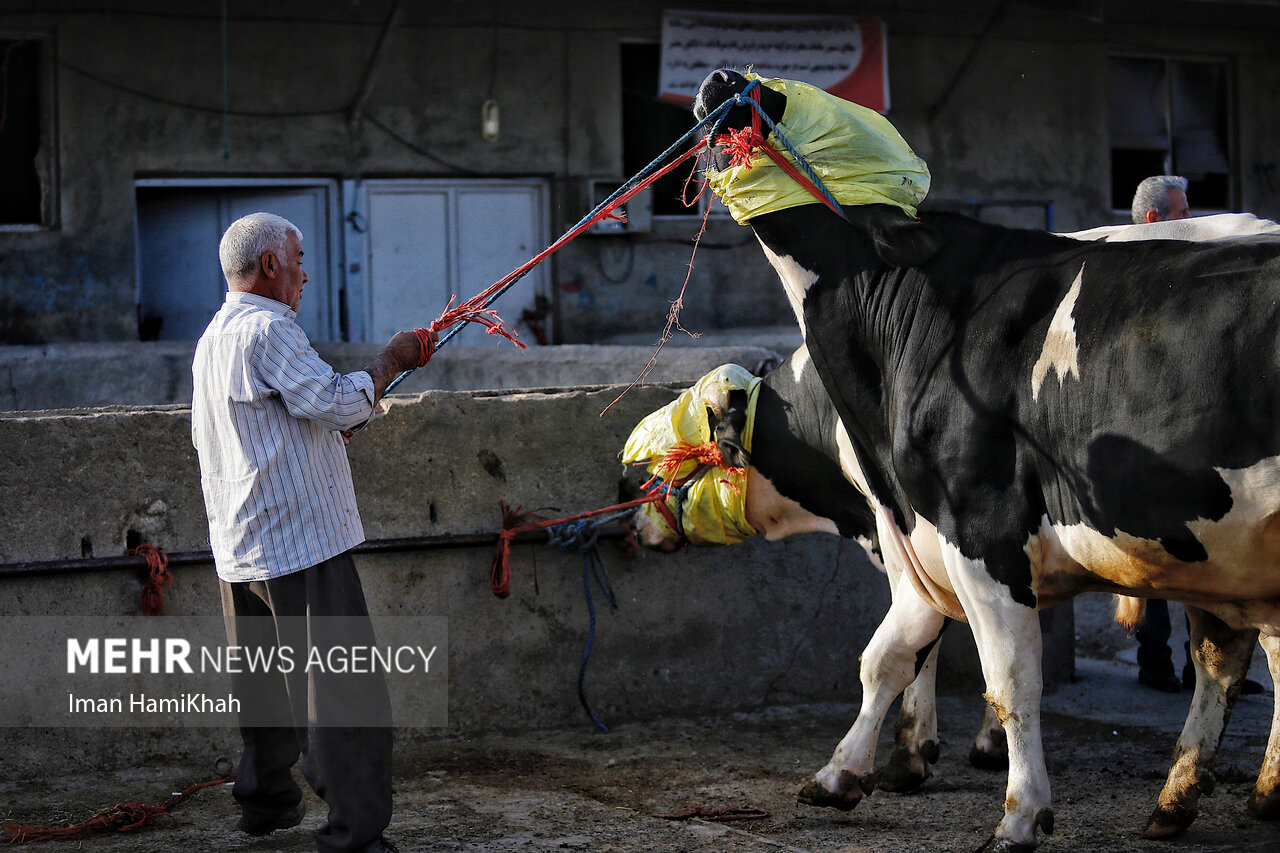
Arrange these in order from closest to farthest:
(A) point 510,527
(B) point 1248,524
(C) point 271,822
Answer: (B) point 1248,524, (C) point 271,822, (A) point 510,527

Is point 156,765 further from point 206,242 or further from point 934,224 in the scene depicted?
point 206,242

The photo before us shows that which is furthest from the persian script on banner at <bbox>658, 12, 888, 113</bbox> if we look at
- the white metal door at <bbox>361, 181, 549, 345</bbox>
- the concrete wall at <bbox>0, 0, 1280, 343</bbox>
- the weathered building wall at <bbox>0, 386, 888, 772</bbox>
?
the weathered building wall at <bbox>0, 386, 888, 772</bbox>

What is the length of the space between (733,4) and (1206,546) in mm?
9834

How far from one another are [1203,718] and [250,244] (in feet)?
10.4

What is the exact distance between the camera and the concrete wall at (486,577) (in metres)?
4.77

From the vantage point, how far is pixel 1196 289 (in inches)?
128

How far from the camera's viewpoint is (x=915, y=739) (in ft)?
15.3

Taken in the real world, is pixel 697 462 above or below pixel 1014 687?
above

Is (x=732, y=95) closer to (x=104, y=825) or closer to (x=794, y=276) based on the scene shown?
(x=794, y=276)

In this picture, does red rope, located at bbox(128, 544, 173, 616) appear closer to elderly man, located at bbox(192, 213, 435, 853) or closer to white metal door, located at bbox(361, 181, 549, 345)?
elderly man, located at bbox(192, 213, 435, 853)

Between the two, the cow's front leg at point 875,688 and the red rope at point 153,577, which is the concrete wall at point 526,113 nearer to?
the red rope at point 153,577

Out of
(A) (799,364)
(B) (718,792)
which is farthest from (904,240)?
(B) (718,792)

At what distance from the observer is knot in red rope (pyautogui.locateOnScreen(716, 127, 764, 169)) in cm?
381

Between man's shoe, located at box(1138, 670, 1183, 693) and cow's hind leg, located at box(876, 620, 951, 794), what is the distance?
1.67 metres
